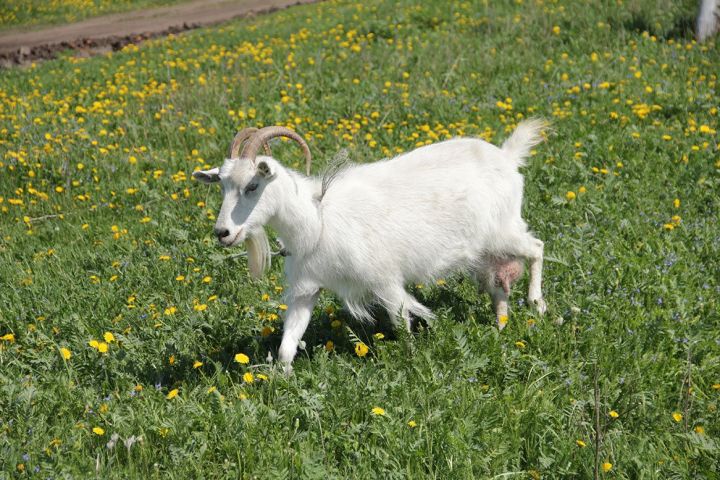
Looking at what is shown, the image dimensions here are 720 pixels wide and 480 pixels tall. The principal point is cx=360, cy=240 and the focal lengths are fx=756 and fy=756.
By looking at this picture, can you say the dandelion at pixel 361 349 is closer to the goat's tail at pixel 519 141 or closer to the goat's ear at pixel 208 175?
the goat's ear at pixel 208 175

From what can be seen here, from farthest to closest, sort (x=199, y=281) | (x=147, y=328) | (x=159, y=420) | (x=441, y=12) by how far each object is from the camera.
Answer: (x=441, y=12), (x=199, y=281), (x=147, y=328), (x=159, y=420)

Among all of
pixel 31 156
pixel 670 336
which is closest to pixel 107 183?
pixel 31 156

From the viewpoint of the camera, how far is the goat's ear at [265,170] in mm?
3662

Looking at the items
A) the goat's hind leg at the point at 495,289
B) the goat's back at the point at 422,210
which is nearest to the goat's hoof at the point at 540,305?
the goat's hind leg at the point at 495,289

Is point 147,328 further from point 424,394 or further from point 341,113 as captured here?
point 341,113

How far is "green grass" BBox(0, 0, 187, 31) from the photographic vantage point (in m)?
20.2

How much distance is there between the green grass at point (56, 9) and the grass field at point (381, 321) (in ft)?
37.2

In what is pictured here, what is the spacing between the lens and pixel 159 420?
3.53 meters

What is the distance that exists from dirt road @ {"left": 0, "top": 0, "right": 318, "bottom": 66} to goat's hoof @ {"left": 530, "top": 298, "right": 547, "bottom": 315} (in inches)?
492

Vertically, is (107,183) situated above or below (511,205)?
below

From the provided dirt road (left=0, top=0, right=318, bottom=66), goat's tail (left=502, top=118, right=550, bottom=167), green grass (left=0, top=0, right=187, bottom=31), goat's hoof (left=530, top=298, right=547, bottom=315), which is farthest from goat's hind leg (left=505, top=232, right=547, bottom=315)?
green grass (left=0, top=0, right=187, bottom=31)

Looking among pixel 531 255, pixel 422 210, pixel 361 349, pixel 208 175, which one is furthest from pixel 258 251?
pixel 531 255

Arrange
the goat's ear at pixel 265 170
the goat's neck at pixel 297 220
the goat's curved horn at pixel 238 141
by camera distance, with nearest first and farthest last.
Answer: the goat's ear at pixel 265 170
the goat's curved horn at pixel 238 141
the goat's neck at pixel 297 220

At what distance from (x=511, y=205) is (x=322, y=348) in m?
1.50
